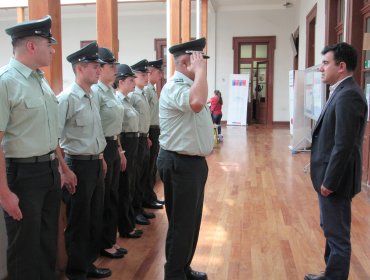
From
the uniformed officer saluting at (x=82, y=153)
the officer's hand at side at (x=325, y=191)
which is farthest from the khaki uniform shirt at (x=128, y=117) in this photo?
the officer's hand at side at (x=325, y=191)

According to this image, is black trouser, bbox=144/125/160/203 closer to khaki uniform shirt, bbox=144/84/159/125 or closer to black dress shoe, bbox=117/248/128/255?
khaki uniform shirt, bbox=144/84/159/125

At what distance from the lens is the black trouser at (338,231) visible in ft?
8.03

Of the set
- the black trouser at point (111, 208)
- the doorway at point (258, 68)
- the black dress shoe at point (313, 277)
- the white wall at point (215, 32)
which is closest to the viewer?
the black dress shoe at point (313, 277)

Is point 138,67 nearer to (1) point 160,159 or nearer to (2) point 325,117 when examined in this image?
(1) point 160,159

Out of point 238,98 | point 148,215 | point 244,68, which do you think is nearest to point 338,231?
point 148,215

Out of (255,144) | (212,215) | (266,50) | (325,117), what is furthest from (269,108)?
(325,117)

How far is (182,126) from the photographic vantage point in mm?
2385

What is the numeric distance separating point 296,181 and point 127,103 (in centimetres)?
313

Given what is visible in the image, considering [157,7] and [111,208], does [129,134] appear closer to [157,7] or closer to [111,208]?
[111,208]

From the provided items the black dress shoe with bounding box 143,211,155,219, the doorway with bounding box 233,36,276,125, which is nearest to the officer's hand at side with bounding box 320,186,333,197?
the black dress shoe with bounding box 143,211,155,219

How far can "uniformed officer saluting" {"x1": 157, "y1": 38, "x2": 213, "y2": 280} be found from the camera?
93.5 inches

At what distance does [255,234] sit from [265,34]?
1133cm

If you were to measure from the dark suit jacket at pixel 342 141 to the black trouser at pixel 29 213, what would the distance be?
5.11 ft

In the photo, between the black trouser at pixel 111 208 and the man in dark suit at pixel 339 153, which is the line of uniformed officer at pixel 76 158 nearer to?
the black trouser at pixel 111 208
